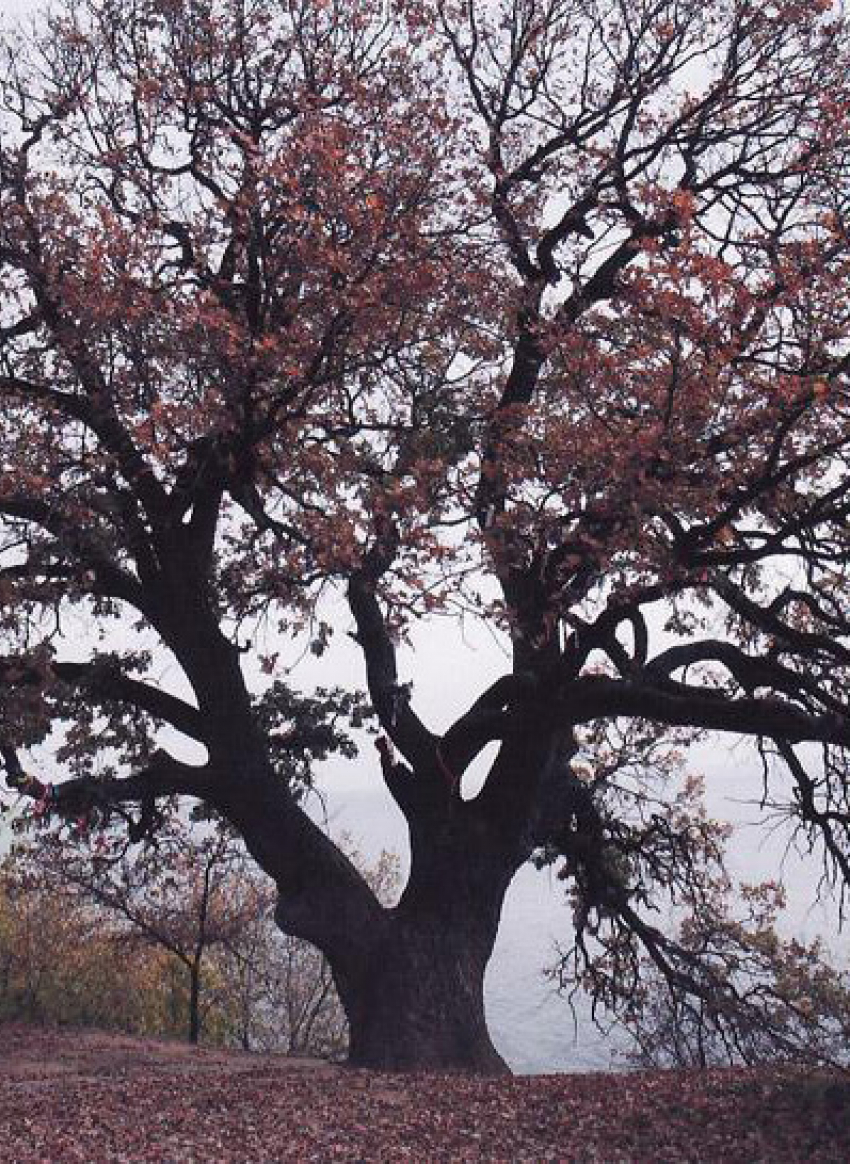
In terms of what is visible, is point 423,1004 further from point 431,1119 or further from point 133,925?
point 133,925

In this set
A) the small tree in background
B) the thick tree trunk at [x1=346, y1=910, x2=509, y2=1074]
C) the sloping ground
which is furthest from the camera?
the small tree in background

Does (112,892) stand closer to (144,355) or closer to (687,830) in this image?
(687,830)

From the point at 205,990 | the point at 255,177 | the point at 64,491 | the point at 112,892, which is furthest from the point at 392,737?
the point at 205,990

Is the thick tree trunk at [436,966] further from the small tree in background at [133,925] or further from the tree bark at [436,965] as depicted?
the small tree in background at [133,925]

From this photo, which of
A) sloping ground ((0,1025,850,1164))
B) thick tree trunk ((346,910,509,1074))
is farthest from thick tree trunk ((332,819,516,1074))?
sloping ground ((0,1025,850,1164))

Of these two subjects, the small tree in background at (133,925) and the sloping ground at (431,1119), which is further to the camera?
the small tree in background at (133,925)

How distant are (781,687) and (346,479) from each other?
423 cm

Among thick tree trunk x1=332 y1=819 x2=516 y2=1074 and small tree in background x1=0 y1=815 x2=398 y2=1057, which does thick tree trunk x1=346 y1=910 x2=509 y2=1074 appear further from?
small tree in background x1=0 y1=815 x2=398 y2=1057

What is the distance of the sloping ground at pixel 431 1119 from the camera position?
26.6 ft

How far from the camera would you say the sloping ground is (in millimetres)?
8102

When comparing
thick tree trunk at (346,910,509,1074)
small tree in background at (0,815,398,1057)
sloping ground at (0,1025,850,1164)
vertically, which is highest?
small tree in background at (0,815,398,1057)

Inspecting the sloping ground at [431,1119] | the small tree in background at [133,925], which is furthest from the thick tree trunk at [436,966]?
the small tree in background at [133,925]

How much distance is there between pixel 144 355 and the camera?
37.1 feet

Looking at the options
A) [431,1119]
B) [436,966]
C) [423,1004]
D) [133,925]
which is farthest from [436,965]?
[133,925]
